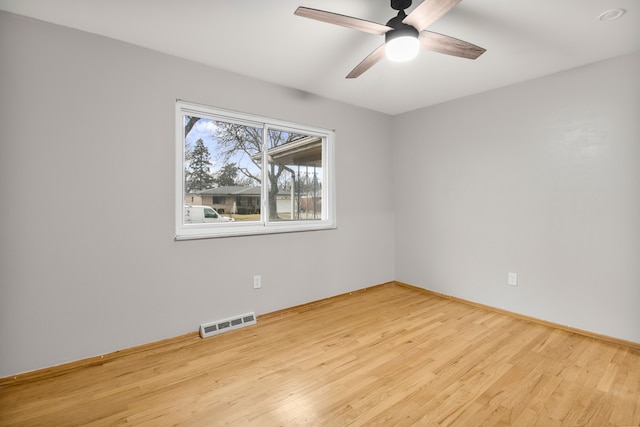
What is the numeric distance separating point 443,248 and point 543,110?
5.86 feet

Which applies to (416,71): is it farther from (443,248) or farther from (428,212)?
(443,248)

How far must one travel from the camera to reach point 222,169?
2.91 meters

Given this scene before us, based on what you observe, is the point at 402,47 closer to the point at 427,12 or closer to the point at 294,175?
the point at 427,12

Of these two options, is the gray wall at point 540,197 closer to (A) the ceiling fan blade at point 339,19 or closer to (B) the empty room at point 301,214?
(B) the empty room at point 301,214

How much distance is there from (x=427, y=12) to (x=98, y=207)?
2516mm

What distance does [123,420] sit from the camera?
162cm

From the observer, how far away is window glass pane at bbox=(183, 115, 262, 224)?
2.73 meters

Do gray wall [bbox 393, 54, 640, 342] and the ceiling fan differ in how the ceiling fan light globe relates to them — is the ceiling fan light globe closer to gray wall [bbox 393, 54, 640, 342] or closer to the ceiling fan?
the ceiling fan

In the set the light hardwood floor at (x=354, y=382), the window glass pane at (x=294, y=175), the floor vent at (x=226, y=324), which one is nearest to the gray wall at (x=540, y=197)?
the light hardwood floor at (x=354, y=382)

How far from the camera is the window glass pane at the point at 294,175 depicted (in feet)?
10.7

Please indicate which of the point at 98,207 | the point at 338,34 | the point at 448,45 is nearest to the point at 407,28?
the point at 448,45

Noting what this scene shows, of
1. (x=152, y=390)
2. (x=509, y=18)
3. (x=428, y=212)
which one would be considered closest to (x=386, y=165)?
(x=428, y=212)

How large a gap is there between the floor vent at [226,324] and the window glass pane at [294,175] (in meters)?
1.03

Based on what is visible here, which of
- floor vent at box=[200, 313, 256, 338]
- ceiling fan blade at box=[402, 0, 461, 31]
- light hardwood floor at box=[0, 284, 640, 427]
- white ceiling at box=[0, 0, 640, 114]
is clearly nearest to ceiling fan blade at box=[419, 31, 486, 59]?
ceiling fan blade at box=[402, 0, 461, 31]
